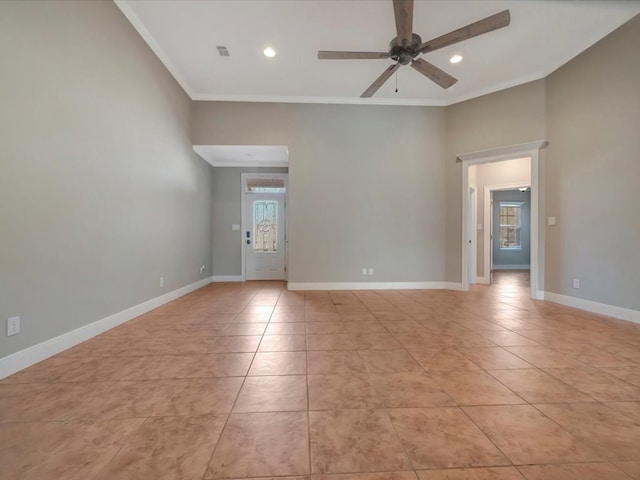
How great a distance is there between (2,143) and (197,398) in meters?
2.10

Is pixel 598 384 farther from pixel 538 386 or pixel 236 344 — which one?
pixel 236 344

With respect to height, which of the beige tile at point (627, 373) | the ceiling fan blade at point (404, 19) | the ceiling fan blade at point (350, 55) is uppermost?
the ceiling fan blade at point (404, 19)

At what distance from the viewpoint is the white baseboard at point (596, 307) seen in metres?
2.92

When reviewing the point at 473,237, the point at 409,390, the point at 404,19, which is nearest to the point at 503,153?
the point at 473,237

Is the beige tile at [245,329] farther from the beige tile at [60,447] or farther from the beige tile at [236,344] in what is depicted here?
the beige tile at [60,447]

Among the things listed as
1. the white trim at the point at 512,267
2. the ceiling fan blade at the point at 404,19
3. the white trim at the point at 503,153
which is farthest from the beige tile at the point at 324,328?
the white trim at the point at 512,267

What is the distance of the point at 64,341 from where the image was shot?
212cm

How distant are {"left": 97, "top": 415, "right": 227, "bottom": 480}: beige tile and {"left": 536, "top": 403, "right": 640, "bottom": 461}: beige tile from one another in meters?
1.72

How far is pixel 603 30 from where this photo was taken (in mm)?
3076

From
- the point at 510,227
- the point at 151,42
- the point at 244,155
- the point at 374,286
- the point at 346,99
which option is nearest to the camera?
the point at 151,42

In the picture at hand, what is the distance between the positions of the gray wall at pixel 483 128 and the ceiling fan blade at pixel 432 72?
1837 mm

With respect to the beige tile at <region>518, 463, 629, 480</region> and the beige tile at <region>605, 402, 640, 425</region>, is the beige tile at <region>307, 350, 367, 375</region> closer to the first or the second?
the beige tile at <region>518, 463, 629, 480</region>

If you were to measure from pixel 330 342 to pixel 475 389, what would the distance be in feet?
3.71

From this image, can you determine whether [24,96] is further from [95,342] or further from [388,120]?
[388,120]
